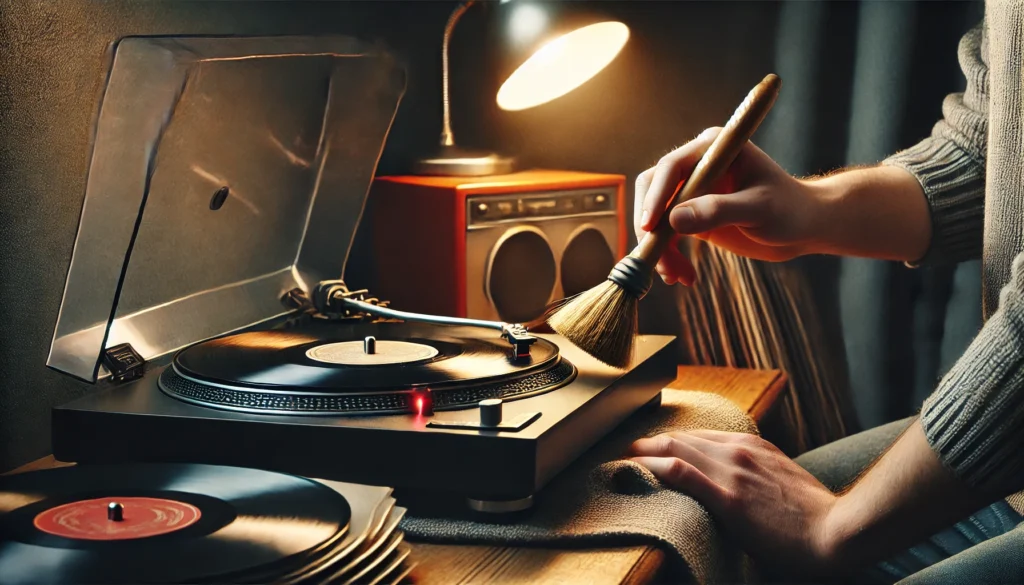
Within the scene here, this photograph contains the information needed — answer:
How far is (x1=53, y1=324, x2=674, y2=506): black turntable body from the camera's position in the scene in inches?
35.4

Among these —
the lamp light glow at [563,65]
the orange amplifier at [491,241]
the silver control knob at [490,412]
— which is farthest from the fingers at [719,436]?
the lamp light glow at [563,65]

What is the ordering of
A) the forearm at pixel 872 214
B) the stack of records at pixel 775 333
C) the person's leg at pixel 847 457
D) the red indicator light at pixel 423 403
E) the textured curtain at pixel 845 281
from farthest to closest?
the stack of records at pixel 775 333, the textured curtain at pixel 845 281, the person's leg at pixel 847 457, the forearm at pixel 872 214, the red indicator light at pixel 423 403

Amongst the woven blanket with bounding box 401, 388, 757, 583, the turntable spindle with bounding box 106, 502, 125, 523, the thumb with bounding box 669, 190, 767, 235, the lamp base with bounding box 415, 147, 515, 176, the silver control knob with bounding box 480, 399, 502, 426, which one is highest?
the lamp base with bounding box 415, 147, 515, 176

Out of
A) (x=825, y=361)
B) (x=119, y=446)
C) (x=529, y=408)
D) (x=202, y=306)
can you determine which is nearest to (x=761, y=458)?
(x=529, y=408)

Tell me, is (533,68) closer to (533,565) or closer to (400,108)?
(400,108)

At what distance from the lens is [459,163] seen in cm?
186

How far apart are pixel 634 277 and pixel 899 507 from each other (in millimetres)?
325

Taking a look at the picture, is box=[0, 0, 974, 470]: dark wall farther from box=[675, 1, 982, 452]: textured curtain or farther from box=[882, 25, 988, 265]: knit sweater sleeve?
box=[882, 25, 988, 265]: knit sweater sleeve

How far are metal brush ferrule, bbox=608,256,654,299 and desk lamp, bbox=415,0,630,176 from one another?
82 centimetres

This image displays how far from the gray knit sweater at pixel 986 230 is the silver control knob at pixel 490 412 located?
0.39m

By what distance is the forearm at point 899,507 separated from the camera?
0.97 m

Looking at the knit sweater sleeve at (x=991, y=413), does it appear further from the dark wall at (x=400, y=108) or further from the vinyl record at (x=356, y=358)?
the dark wall at (x=400, y=108)

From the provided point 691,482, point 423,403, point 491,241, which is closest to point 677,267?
point 691,482

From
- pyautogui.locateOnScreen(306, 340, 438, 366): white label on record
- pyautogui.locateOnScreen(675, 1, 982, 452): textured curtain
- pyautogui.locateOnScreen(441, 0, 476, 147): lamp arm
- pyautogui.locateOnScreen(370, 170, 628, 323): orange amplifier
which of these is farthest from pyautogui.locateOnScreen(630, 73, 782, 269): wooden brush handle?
pyautogui.locateOnScreen(675, 1, 982, 452): textured curtain
